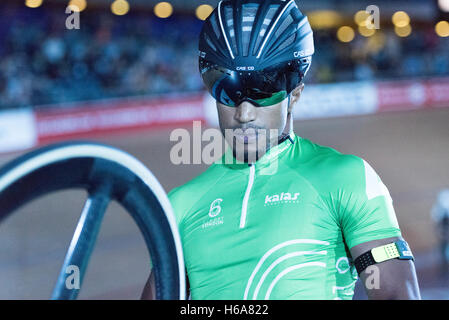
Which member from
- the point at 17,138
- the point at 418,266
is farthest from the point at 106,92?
the point at 418,266

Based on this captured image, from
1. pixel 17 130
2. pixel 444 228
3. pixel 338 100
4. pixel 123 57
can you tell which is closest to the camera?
pixel 444 228

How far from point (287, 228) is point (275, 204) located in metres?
0.08

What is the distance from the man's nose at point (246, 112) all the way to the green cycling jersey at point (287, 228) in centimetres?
17

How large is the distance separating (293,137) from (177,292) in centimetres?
66

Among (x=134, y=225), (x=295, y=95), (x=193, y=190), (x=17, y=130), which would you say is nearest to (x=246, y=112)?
(x=295, y=95)

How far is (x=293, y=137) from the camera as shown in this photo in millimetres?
1550

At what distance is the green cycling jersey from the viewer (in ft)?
4.17

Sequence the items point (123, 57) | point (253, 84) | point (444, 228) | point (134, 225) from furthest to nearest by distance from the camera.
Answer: point (123, 57) → point (134, 225) → point (444, 228) → point (253, 84)

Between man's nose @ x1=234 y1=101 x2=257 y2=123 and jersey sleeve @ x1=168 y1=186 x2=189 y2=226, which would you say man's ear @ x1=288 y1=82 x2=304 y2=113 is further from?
jersey sleeve @ x1=168 y1=186 x2=189 y2=226

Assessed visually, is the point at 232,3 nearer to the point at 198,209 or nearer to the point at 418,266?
the point at 198,209

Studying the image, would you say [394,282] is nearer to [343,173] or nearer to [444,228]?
[343,173]

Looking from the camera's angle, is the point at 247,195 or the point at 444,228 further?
the point at 444,228

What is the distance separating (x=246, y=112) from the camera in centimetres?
132

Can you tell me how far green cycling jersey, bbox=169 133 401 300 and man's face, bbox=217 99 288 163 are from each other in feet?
0.27
